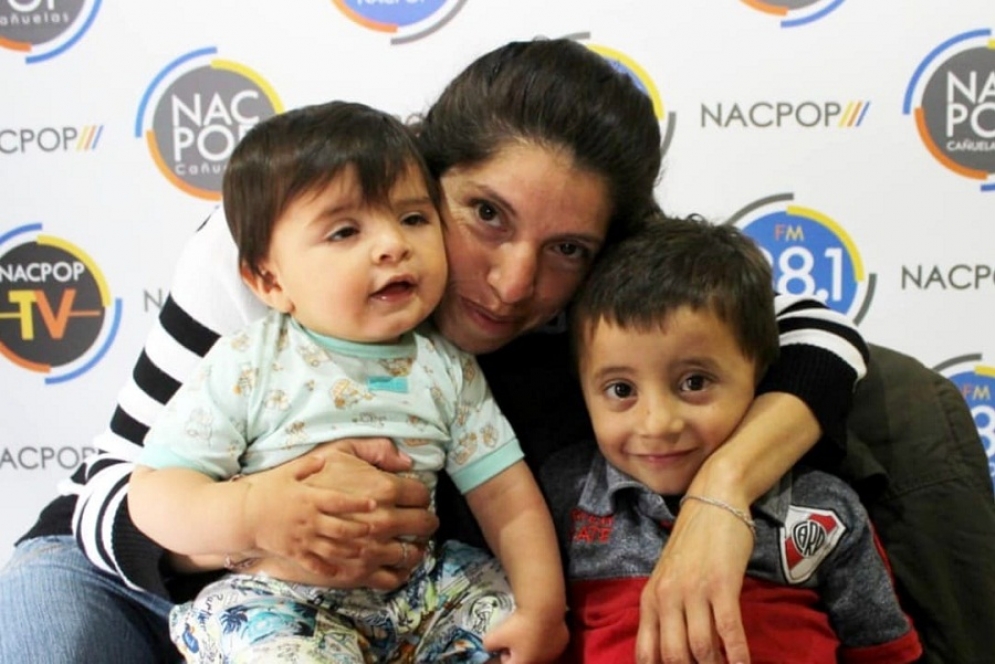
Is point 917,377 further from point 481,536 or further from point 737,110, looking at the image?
point 737,110

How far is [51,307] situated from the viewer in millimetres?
2164

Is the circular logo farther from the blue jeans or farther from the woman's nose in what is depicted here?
the blue jeans

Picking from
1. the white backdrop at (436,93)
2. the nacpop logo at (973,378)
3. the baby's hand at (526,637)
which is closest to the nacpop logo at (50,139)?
the white backdrop at (436,93)

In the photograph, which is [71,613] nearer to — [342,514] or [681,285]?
[342,514]

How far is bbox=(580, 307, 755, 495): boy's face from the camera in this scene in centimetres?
100

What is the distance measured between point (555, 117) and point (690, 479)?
421 millimetres

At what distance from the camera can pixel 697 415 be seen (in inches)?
40.4

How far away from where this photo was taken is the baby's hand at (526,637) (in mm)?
981

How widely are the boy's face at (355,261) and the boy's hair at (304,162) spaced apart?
10mm

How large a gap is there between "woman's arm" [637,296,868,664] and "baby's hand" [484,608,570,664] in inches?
4.0

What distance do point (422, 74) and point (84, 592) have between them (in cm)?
124

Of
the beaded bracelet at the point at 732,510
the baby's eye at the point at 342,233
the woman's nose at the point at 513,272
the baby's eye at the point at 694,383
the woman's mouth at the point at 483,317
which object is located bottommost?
the beaded bracelet at the point at 732,510

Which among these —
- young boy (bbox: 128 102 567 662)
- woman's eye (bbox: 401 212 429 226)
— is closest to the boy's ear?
young boy (bbox: 128 102 567 662)

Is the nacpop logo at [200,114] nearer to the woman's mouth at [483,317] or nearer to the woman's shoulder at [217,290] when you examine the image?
the woman's shoulder at [217,290]
